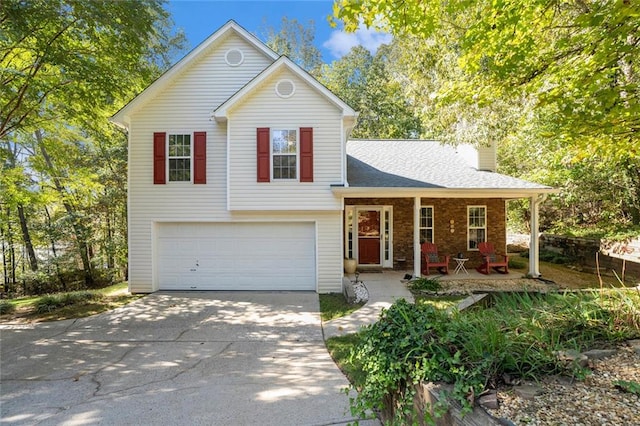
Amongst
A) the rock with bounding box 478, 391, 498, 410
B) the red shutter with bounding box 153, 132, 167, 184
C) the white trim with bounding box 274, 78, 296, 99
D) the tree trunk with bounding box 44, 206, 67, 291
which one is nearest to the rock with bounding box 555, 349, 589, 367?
the rock with bounding box 478, 391, 498, 410

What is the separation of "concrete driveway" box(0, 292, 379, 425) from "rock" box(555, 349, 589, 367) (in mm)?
1821

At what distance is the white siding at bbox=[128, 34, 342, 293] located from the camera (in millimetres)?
9562

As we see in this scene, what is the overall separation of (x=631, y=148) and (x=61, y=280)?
1890 centimetres

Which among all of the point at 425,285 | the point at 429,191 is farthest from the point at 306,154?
the point at 425,285

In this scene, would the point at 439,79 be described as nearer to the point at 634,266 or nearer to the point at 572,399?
the point at 634,266

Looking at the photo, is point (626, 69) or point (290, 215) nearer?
point (626, 69)

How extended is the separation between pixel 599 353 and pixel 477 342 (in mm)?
1233

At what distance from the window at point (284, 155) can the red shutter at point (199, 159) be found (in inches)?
84.5

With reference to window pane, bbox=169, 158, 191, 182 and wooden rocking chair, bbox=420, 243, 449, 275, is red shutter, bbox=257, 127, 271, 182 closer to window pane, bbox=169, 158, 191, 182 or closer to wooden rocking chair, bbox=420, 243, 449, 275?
window pane, bbox=169, 158, 191, 182

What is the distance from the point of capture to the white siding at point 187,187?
956cm

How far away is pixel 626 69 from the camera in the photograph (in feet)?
27.2

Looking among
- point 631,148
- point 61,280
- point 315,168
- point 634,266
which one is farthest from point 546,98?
point 61,280

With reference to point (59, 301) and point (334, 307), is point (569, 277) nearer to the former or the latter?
point (334, 307)

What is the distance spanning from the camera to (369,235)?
11.7 m
